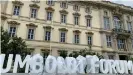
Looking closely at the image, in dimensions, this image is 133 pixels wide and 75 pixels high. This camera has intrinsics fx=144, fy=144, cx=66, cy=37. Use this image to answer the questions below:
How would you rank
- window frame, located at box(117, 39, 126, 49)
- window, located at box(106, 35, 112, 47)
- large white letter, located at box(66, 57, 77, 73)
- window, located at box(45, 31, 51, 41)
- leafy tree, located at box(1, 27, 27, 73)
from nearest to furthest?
1. large white letter, located at box(66, 57, 77, 73)
2. leafy tree, located at box(1, 27, 27, 73)
3. window, located at box(45, 31, 51, 41)
4. window, located at box(106, 35, 112, 47)
5. window frame, located at box(117, 39, 126, 49)

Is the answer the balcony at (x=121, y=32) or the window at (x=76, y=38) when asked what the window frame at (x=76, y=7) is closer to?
the window at (x=76, y=38)

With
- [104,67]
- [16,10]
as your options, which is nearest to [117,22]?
[104,67]

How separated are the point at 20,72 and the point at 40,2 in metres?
12.0

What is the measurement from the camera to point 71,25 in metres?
19.9

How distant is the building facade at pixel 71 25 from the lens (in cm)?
1731

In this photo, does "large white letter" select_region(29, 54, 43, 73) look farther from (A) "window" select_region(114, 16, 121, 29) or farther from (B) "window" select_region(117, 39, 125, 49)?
(A) "window" select_region(114, 16, 121, 29)

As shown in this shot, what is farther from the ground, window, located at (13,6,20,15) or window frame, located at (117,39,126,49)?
window, located at (13,6,20,15)

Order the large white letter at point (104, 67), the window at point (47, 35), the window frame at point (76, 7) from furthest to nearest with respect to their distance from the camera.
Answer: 1. the window frame at point (76, 7)
2. the window at point (47, 35)
3. the large white letter at point (104, 67)

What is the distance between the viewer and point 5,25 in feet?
53.9

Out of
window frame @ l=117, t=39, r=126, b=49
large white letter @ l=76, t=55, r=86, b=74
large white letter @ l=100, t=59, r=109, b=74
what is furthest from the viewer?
window frame @ l=117, t=39, r=126, b=49

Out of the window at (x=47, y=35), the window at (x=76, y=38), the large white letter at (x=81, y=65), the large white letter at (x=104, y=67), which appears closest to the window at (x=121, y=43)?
the window at (x=76, y=38)

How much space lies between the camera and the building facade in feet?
56.8

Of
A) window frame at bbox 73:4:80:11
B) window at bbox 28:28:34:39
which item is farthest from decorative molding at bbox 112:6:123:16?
window at bbox 28:28:34:39

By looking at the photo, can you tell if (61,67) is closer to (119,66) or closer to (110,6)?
(119,66)
